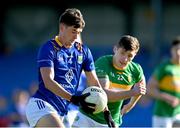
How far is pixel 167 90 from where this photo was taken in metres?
12.2

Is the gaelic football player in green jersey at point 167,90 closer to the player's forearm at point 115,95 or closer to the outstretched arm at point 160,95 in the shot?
the outstretched arm at point 160,95

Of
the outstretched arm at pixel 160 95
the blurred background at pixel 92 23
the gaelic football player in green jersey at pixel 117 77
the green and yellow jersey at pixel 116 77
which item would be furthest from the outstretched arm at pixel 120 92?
the blurred background at pixel 92 23

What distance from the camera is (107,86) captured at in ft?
29.1

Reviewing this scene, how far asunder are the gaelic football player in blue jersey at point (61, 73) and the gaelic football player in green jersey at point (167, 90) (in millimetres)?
3577

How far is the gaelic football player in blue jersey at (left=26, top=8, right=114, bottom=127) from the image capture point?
804 cm

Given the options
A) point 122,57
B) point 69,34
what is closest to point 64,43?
point 69,34

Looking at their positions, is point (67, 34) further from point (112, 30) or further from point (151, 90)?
point (112, 30)

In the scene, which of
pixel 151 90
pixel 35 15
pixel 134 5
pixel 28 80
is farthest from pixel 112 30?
pixel 151 90

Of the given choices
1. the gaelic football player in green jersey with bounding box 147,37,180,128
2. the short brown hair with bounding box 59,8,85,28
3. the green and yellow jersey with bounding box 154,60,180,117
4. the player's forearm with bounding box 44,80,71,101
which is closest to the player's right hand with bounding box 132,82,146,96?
the player's forearm with bounding box 44,80,71,101

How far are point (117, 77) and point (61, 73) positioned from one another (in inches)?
41.4

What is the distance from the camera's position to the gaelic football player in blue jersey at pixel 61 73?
26.4 ft

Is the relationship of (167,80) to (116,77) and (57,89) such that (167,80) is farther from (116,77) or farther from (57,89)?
(57,89)

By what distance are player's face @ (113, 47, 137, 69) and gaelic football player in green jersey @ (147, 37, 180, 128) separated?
9.69ft

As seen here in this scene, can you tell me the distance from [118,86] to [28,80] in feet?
40.7
